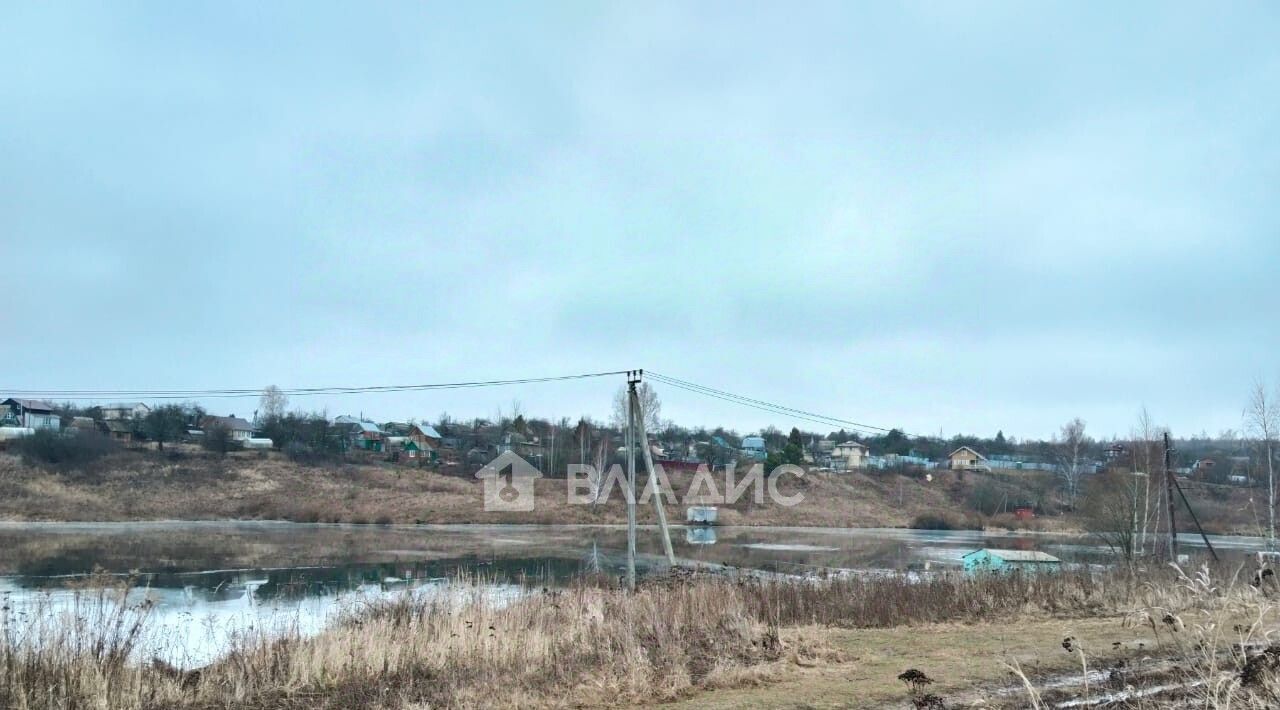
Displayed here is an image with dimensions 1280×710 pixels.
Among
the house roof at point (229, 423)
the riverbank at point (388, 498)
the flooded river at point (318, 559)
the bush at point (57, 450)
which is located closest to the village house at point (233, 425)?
the house roof at point (229, 423)

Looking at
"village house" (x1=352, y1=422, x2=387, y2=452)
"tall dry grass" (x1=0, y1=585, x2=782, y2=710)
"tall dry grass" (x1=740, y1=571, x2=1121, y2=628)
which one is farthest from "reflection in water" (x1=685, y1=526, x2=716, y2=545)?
"village house" (x1=352, y1=422, x2=387, y2=452)

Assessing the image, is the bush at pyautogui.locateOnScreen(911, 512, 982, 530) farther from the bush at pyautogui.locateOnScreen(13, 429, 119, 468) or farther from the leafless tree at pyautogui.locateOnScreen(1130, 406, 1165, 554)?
the bush at pyautogui.locateOnScreen(13, 429, 119, 468)

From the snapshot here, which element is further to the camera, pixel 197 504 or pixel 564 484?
pixel 564 484

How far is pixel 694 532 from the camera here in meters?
54.4

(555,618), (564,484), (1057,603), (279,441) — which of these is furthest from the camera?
(279,441)

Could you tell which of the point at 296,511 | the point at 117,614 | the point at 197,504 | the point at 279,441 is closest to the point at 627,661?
the point at 117,614

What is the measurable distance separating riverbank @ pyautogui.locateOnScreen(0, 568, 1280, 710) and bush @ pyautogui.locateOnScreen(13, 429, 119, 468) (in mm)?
60498

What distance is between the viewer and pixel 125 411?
89250 millimetres

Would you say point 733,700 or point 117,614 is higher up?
point 117,614

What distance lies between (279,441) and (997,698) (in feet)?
276

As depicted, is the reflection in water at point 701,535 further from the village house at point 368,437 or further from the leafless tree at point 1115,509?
the village house at point 368,437

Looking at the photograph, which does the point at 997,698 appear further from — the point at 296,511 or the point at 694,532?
the point at 296,511

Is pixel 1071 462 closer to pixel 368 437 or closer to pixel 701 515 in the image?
pixel 701 515

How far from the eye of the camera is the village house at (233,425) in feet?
273
